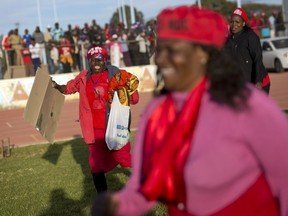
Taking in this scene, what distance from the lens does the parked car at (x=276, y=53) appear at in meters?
25.1

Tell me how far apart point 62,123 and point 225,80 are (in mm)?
13831

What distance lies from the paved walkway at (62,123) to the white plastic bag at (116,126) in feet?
13.8

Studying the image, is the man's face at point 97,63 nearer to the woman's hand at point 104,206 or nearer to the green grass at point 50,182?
the green grass at point 50,182

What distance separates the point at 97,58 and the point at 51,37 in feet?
66.9

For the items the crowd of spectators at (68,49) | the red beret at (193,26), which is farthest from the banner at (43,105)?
the crowd of spectators at (68,49)

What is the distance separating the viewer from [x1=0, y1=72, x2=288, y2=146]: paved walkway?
13.5 metres

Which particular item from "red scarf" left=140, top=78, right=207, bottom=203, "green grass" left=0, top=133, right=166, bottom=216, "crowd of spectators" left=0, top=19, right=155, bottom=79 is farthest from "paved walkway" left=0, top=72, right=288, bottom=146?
"red scarf" left=140, top=78, right=207, bottom=203

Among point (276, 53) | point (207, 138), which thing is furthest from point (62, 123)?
point (207, 138)

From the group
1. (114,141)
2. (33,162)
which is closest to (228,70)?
(114,141)

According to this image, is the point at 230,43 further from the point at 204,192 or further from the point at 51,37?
the point at 51,37

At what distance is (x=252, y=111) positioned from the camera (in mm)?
2109

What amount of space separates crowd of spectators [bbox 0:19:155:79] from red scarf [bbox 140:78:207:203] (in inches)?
847

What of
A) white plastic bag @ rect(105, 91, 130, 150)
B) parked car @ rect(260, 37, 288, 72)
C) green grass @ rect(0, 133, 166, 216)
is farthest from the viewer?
parked car @ rect(260, 37, 288, 72)

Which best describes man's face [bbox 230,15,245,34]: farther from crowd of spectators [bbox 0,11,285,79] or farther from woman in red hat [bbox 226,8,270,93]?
crowd of spectators [bbox 0,11,285,79]
